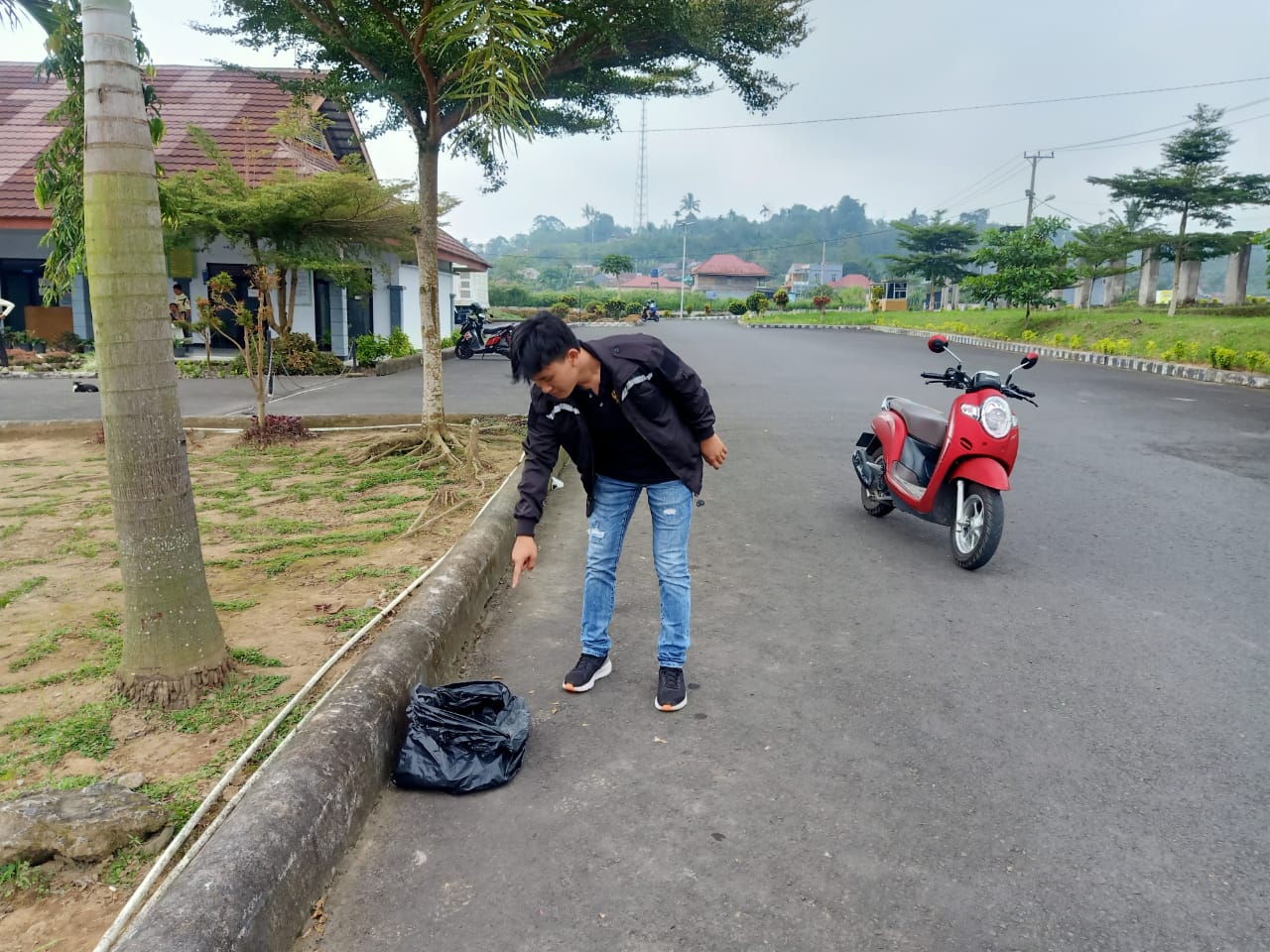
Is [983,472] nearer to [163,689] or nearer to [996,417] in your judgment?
[996,417]

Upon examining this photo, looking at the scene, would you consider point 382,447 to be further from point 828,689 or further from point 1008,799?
point 1008,799

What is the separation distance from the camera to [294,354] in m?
16.3

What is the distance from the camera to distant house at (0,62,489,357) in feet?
55.6

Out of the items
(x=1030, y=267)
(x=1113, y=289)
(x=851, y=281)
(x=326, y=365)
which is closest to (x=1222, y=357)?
(x=1030, y=267)

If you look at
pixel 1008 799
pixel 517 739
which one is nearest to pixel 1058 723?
pixel 1008 799

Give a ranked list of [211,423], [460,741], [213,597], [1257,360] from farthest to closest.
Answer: [1257,360] < [211,423] < [213,597] < [460,741]

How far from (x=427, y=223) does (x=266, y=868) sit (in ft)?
21.8

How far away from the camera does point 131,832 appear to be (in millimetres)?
2389

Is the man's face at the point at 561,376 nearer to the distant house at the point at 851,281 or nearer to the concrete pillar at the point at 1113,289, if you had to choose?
the concrete pillar at the point at 1113,289

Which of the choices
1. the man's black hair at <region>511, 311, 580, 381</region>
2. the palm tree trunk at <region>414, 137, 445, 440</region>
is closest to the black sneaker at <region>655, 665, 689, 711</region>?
the man's black hair at <region>511, 311, 580, 381</region>

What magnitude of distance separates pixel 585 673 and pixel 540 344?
1413mm

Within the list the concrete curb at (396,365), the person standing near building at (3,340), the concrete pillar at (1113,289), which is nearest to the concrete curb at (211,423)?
the concrete curb at (396,365)

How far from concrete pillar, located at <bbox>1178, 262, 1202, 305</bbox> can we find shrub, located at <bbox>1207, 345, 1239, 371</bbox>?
541 inches

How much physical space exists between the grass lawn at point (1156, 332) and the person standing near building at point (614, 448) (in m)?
15.9
